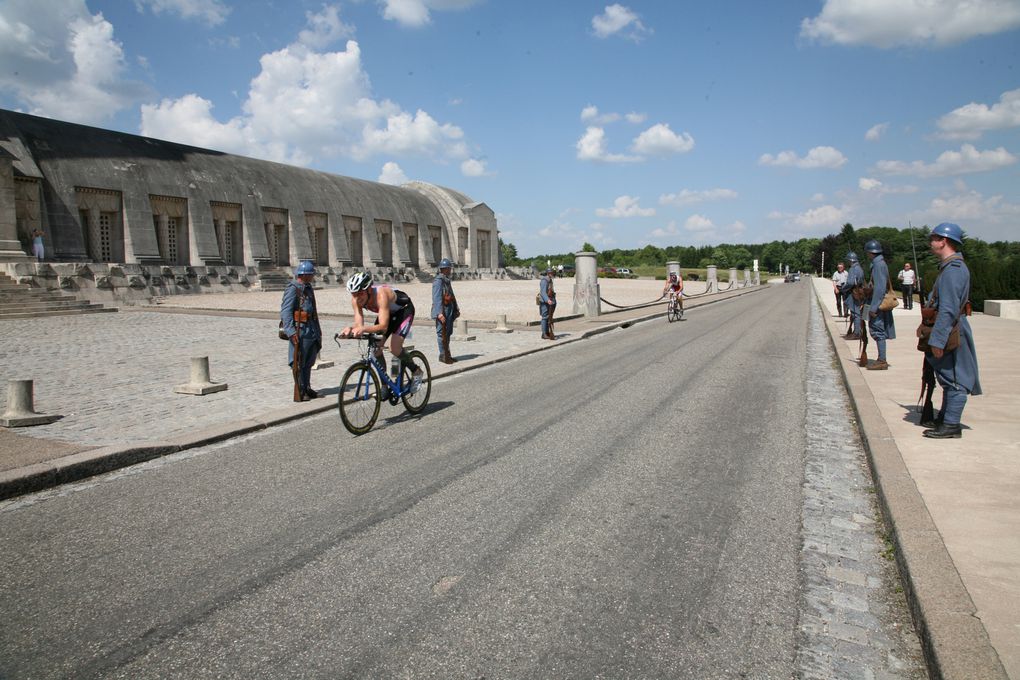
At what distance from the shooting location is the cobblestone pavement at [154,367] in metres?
7.52

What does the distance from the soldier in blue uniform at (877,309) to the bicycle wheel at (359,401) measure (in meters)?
8.09

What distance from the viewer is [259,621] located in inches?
127

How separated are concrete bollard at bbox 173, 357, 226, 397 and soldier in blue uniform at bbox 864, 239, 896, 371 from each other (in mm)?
10184

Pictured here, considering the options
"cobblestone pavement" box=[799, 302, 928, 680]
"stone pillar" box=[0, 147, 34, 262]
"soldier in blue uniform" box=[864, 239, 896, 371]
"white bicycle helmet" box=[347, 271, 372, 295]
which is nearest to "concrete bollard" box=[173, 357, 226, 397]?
"white bicycle helmet" box=[347, 271, 372, 295]

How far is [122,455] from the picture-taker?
6.05 m

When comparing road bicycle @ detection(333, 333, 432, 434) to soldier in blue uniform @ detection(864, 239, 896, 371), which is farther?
soldier in blue uniform @ detection(864, 239, 896, 371)

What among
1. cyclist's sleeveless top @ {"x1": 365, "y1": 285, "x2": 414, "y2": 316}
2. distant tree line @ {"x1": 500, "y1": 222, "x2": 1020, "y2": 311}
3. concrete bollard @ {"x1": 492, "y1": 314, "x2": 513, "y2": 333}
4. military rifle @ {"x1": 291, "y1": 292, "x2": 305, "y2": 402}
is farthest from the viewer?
distant tree line @ {"x1": 500, "y1": 222, "x2": 1020, "y2": 311}

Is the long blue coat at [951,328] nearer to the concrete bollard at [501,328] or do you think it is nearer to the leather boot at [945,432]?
the leather boot at [945,432]

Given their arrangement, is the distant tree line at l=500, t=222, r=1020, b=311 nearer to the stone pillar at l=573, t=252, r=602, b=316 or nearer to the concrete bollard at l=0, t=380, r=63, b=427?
the stone pillar at l=573, t=252, r=602, b=316

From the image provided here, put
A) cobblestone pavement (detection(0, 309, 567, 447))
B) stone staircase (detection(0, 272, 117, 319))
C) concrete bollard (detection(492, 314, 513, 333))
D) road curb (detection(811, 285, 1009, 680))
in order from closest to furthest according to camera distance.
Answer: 1. road curb (detection(811, 285, 1009, 680))
2. cobblestone pavement (detection(0, 309, 567, 447))
3. concrete bollard (detection(492, 314, 513, 333))
4. stone staircase (detection(0, 272, 117, 319))

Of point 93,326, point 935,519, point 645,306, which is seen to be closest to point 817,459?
point 935,519

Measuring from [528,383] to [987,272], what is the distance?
27.5 m

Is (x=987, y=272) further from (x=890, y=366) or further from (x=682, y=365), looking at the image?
(x=682, y=365)

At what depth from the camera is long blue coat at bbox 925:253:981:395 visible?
5.88 meters
